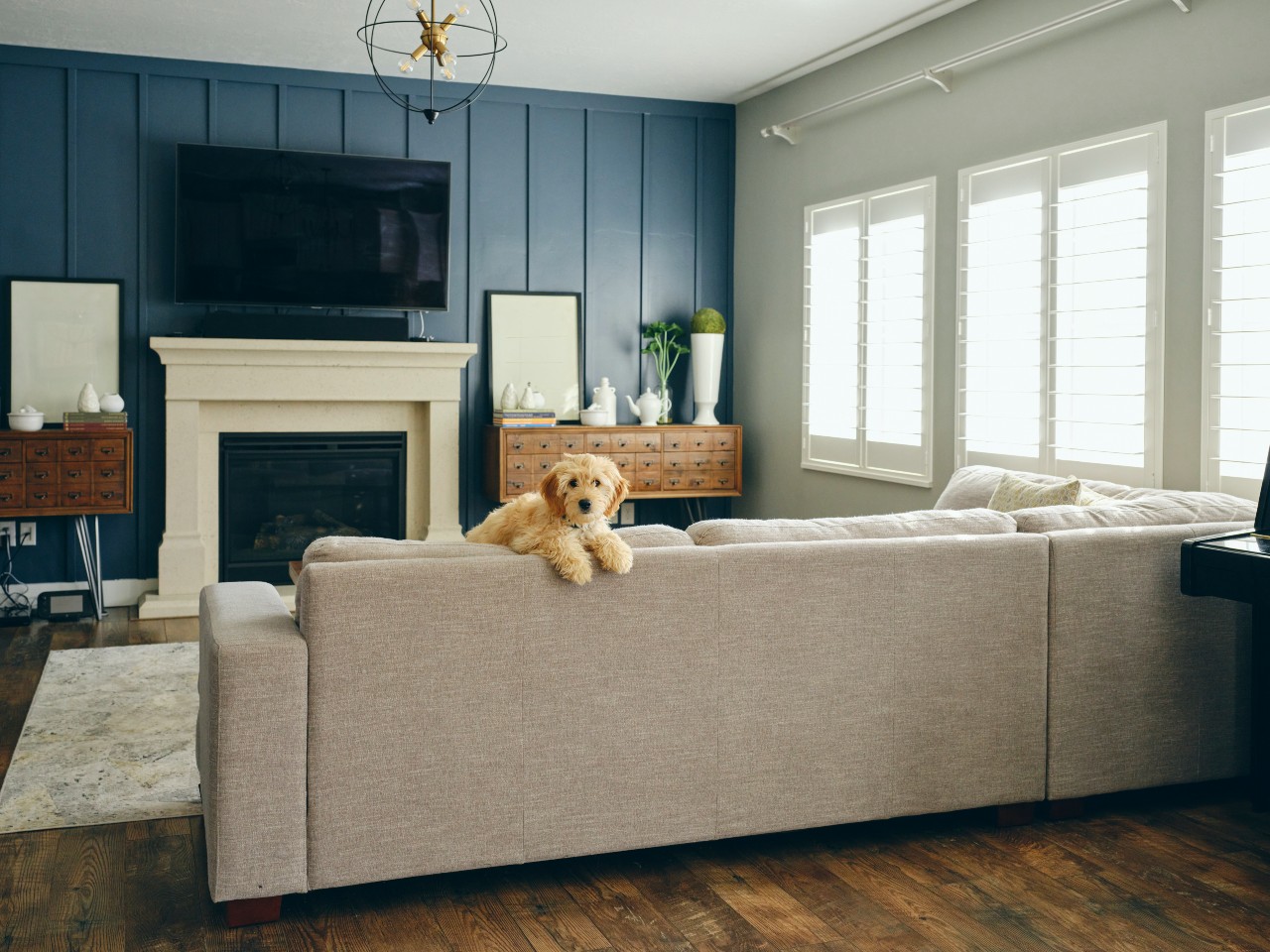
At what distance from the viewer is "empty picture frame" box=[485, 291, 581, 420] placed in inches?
258

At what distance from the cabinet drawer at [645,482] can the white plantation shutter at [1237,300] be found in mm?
→ 3126

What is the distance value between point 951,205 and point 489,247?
2564mm

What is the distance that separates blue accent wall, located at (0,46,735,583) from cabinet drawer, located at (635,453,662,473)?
58 centimetres

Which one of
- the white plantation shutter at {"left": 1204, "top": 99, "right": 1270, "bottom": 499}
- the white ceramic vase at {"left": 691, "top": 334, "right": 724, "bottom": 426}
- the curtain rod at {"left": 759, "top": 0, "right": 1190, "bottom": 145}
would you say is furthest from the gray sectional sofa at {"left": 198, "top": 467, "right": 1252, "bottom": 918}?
the white ceramic vase at {"left": 691, "top": 334, "right": 724, "bottom": 426}

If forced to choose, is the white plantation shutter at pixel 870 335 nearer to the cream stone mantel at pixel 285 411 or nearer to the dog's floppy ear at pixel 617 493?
the cream stone mantel at pixel 285 411

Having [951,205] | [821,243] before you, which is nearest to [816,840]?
[951,205]

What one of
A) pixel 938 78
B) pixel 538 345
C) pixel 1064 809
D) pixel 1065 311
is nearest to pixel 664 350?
pixel 538 345

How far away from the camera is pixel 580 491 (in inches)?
101

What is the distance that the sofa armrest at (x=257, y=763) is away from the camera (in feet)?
7.53

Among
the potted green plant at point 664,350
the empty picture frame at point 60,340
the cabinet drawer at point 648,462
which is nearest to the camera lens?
the empty picture frame at point 60,340

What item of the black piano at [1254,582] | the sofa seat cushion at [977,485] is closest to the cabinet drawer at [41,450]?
the sofa seat cushion at [977,485]

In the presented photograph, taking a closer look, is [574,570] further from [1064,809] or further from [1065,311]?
[1065,311]

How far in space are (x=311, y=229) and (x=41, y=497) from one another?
5.98 feet

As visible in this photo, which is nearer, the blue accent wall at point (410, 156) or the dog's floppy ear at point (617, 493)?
the dog's floppy ear at point (617, 493)
